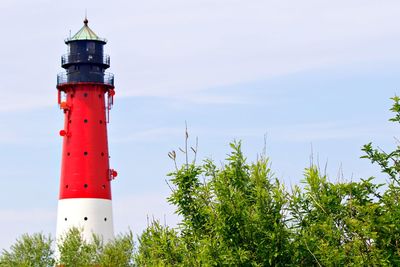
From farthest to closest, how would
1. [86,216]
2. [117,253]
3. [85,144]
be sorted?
[85,144]
[86,216]
[117,253]

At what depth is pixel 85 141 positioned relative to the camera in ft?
232

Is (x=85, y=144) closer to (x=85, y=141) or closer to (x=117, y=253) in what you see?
(x=85, y=141)

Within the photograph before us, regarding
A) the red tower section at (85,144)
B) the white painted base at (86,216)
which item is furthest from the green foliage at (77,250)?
the red tower section at (85,144)

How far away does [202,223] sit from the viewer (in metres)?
24.5

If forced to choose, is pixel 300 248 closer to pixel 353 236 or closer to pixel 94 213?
pixel 353 236

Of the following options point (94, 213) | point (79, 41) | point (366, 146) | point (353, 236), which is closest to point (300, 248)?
point (353, 236)

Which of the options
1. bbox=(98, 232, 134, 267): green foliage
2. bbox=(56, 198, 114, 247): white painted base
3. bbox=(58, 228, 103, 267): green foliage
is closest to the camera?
bbox=(98, 232, 134, 267): green foliage

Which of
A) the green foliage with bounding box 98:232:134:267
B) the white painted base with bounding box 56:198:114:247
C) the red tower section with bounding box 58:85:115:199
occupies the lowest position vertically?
the green foliage with bounding box 98:232:134:267

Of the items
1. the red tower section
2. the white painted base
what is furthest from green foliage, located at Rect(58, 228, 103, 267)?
the red tower section

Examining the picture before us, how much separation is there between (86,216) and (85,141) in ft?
18.8

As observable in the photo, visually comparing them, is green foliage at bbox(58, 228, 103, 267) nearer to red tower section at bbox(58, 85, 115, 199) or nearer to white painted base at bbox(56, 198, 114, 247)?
white painted base at bbox(56, 198, 114, 247)

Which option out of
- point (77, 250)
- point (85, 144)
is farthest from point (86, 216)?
point (85, 144)

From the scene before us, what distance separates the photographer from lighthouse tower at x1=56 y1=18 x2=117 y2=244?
69.4m

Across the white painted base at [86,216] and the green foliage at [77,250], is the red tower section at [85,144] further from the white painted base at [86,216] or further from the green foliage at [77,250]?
the green foliage at [77,250]
